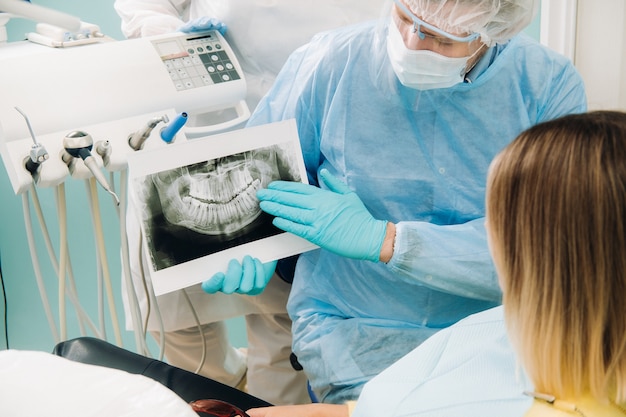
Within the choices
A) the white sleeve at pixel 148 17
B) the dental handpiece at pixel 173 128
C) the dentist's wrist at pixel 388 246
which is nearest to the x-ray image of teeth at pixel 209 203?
the dental handpiece at pixel 173 128

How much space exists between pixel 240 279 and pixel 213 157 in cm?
24

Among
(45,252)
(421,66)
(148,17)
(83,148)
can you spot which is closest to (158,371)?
(83,148)

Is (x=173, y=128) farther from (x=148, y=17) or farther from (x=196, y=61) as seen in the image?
(x=148, y=17)

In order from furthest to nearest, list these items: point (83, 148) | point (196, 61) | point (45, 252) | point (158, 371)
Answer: point (45, 252), point (196, 61), point (83, 148), point (158, 371)

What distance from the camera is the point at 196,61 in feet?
5.10

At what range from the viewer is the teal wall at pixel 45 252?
220 centimetres

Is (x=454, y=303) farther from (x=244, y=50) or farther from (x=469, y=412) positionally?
(x=244, y=50)

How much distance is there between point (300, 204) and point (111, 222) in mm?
1199

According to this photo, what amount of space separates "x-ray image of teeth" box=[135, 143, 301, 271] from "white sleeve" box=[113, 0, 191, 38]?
60 cm

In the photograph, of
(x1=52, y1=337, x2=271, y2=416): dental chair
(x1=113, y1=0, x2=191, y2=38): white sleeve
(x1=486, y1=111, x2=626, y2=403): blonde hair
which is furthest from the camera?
(x1=113, y1=0, x2=191, y2=38): white sleeve

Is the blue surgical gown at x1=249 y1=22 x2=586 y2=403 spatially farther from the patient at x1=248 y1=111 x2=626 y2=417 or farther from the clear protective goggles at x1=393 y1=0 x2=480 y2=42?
the patient at x1=248 y1=111 x2=626 y2=417

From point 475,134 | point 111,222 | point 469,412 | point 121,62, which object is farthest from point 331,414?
point 111,222

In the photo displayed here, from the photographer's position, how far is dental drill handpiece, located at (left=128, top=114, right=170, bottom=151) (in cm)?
135

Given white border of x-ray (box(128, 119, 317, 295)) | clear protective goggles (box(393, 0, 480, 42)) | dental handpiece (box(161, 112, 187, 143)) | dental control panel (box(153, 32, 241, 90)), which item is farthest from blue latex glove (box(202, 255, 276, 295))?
clear protective goggles (box(393, 0, 480, 42))
